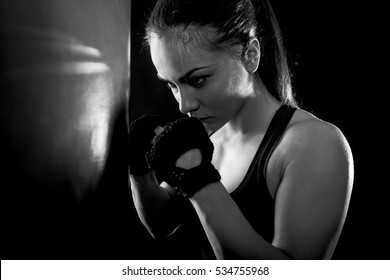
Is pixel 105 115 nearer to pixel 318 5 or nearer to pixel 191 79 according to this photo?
pixel 191 79

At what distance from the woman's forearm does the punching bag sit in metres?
0.20

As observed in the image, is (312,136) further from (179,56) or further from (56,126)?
(56,126)

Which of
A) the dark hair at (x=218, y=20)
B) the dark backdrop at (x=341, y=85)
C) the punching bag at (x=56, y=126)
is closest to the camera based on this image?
the punching bag at (x=56, y=126)

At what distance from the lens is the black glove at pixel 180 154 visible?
726 millimetres

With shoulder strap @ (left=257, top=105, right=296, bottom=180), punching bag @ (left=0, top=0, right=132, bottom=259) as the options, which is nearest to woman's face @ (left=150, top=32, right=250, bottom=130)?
shoulder strap @ (left=257, top=105, right=296, bottom=180)

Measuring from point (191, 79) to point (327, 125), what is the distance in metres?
0.31

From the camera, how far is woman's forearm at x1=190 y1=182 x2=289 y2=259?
2.35ft

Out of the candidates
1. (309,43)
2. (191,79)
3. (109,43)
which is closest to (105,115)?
(109,43)

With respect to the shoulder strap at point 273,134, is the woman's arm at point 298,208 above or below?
below

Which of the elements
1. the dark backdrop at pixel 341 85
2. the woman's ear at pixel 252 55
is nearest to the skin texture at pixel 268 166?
the woman's ear at pixel 252 55

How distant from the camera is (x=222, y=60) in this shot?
32.2 inches

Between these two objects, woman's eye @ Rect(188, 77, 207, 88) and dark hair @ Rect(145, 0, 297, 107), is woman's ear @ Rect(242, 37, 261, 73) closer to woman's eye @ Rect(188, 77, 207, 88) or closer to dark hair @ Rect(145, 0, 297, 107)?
dark hair @ Rect(145, 0, 297, 107)

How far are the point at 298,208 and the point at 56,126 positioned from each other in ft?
1.56

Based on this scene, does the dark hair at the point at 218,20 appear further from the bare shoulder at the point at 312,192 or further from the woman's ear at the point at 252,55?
the bare shoulder at the point at 312,192
